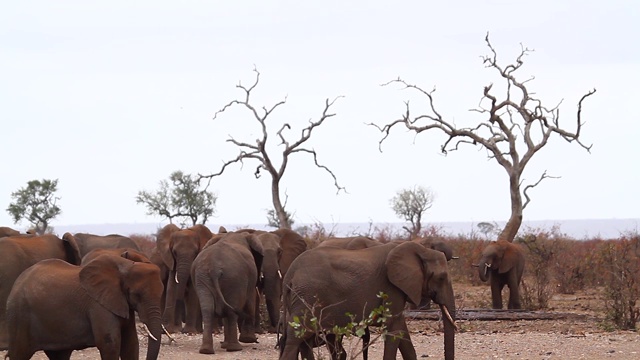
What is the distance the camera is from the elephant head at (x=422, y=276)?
12.9 m

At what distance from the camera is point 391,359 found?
1271cm

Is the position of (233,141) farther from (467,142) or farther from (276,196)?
(467,142)

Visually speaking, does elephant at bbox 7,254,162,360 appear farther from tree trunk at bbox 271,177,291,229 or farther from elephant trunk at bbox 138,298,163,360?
tree trunk at bbox 271,177,291,229

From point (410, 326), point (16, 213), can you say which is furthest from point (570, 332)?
point (16, 213)

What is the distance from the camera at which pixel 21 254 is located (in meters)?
16.2

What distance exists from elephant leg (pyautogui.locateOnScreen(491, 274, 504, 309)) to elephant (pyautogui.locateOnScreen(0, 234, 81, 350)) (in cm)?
956

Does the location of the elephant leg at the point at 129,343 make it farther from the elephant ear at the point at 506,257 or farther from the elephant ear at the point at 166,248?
the elephant ear at the point at 506,257

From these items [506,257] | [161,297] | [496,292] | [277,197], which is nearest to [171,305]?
[161,297]

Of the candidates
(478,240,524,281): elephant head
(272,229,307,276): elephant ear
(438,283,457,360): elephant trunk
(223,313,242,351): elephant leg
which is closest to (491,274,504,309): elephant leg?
(478,240,524,281): elephant head

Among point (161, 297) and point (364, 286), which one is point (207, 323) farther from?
point (364, 286)

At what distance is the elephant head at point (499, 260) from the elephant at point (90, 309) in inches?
495

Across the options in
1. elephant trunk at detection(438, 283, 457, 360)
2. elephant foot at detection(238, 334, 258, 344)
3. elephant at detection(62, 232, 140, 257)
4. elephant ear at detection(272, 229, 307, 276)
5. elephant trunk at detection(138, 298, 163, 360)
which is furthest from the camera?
elephant ear at detection(272, 229, 307, 276)

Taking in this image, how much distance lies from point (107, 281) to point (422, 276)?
344 cm

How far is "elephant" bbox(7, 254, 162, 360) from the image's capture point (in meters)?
12.1
